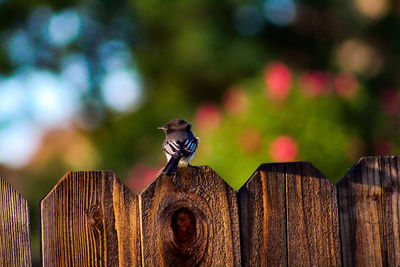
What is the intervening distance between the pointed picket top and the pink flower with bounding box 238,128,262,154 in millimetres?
3485

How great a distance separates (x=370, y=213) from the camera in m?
2.41

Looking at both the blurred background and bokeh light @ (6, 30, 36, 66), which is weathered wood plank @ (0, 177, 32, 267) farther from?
bokeh light @ (6, 30, 36, 66)

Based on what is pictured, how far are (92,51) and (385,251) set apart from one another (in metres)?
11.5

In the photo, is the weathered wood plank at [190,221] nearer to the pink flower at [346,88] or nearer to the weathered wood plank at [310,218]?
the weathered wood plank at [310,218]

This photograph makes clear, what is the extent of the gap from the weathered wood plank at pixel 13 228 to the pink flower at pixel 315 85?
434cm

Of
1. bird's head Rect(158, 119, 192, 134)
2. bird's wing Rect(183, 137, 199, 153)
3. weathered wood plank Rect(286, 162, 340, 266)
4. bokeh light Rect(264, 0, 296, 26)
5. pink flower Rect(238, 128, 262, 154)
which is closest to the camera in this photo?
weathered wood plank Rect(286, 162, 340, 266)

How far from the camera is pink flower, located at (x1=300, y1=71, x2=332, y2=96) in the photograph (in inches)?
237

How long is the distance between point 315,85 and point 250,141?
92cm

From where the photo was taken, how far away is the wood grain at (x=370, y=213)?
2.39 meters

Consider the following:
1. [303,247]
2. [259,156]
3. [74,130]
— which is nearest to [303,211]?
[303,247]

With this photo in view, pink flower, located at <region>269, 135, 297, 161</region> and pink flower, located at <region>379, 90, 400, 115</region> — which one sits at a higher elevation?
pink flower, located at <region>379, 90, 400, 115</region>

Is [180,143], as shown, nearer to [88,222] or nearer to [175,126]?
[175,126]

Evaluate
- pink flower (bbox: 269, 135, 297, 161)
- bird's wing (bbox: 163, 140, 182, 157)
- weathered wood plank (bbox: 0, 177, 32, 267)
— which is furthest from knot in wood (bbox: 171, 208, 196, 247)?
pink flower (bbox: 269, 135, 297, 161)

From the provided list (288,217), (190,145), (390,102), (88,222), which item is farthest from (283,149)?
(88,222)
